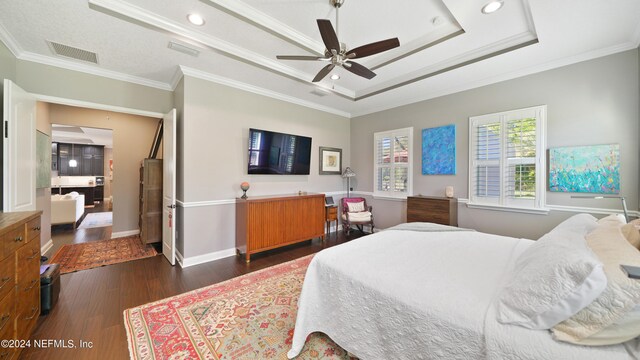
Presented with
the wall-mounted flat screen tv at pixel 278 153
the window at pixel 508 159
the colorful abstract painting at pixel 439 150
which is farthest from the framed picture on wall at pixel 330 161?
the window at pixel 508 159

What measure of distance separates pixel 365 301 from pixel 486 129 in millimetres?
3525

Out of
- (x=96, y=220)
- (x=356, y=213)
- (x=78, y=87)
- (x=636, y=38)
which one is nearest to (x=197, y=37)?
(x=78, y=87)

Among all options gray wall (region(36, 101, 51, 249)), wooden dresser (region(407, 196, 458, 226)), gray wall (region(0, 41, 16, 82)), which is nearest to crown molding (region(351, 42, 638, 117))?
wooden dresser (region(407, 196, 458, 226))

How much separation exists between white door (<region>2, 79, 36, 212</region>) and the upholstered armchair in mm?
4414

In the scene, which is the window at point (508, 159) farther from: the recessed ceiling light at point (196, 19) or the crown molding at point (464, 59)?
the recessed ceiling light at point (196, 19)

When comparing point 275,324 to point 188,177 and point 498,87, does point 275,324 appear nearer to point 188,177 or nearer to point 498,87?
point 188,177

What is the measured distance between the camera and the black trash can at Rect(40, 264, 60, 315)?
213cm

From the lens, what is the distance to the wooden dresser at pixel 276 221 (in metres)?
3.50

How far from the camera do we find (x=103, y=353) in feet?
5.56

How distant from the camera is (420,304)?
122 cm

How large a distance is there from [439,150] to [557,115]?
4.88 feet

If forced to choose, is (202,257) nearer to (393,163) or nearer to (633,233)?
(393,163)

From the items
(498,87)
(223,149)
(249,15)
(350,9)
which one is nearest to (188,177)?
(223,149)

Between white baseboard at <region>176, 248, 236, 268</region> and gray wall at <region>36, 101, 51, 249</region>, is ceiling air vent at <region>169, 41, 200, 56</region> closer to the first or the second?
white baseboard at <region>176, 248, 236, 268</region>
